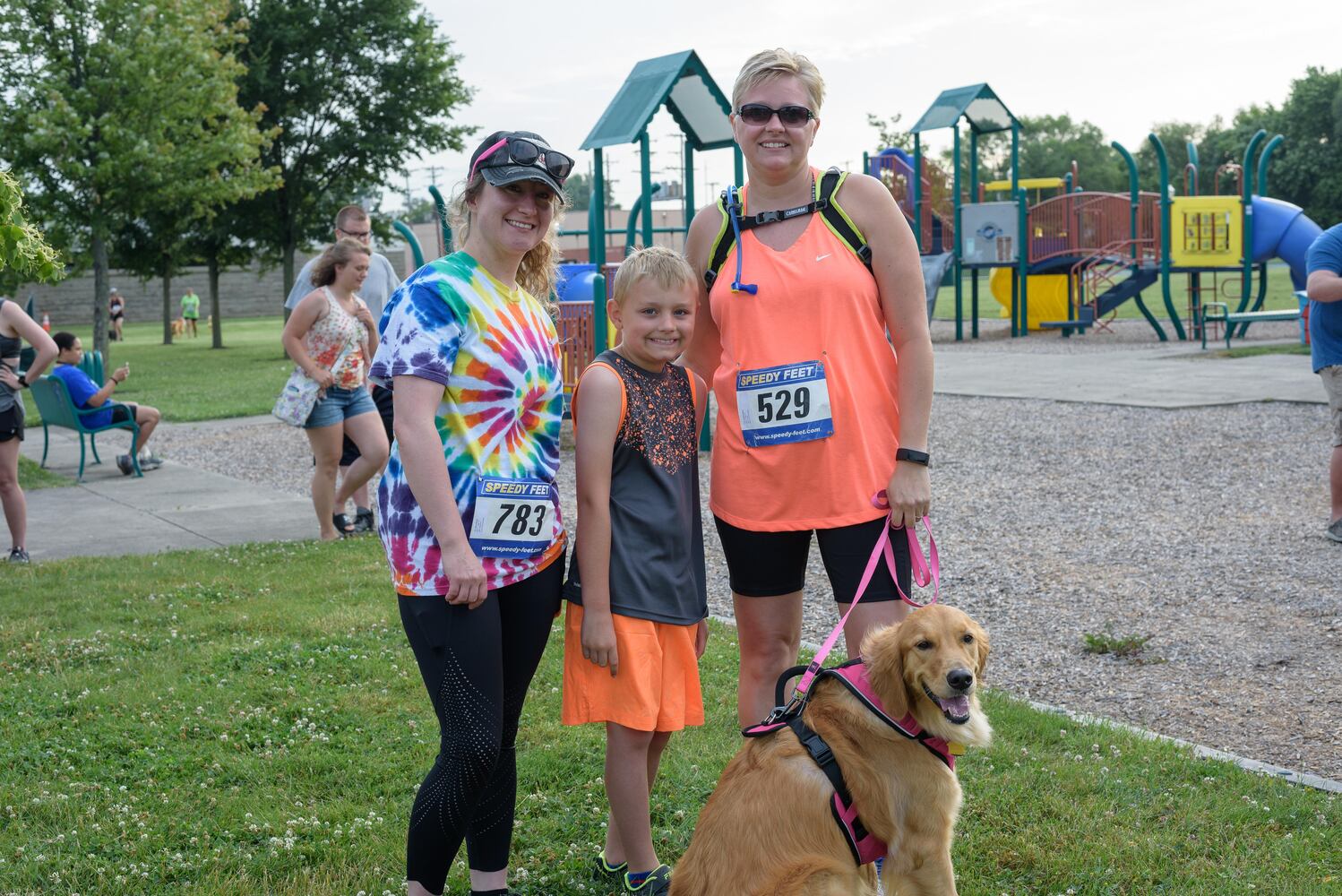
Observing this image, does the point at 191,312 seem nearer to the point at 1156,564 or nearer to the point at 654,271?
the point at 1156,564

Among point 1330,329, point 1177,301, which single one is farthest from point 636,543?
point 1177,301

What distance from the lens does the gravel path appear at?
5035 millimetres

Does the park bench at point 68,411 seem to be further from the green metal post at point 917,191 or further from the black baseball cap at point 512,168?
the green metal post at point 917,191

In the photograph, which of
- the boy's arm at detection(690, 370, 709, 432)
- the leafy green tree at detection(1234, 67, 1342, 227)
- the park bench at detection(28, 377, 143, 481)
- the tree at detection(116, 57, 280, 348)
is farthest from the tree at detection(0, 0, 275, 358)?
the leafy green tree at detection(1234, 67, 1342, 227)

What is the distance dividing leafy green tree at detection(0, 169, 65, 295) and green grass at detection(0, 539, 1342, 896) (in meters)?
1.87

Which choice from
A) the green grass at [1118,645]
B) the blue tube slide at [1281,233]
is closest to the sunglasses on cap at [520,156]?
the green grass at [1118,645]

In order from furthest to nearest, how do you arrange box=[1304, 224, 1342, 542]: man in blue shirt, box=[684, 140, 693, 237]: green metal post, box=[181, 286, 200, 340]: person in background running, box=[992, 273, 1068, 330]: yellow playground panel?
box=[181, 286, 200, 340]: person in background running → box=[992, 273, 1068, 330]: yellow playground panel → box=[684, 140, 693, 237]: green metal post → box=[1304, 224, 1342, 542]: man in blue shirt

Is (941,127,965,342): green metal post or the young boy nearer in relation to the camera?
the young boy

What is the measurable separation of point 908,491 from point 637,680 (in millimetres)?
876

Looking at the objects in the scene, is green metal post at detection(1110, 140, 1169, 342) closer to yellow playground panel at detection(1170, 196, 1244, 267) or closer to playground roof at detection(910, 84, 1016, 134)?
yellow playground panel at detection(1170, 196, 1244, 267)

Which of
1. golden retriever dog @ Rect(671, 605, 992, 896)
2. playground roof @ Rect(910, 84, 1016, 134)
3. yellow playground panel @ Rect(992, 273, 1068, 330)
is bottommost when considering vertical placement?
golden retriever dog @ Rect(671, 605, 992, 896)

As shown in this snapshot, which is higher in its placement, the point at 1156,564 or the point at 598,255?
the point at 598,255

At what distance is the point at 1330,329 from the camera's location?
7.43 metres

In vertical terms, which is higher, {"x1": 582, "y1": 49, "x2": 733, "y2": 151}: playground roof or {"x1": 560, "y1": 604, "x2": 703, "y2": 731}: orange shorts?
{"x1": 582, "y1": 49, "x2": 733, "y2": 151}: playground roof
